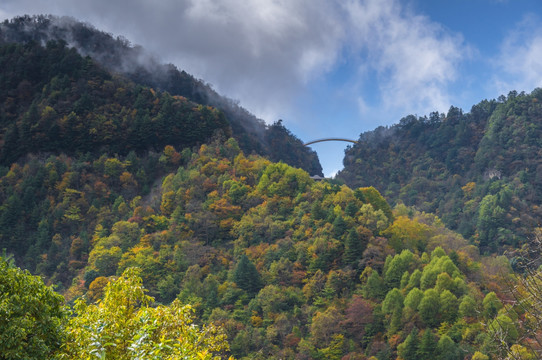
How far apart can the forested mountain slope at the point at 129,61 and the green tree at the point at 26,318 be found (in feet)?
237

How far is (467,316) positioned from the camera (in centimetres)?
3494

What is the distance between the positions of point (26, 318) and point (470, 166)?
285ft

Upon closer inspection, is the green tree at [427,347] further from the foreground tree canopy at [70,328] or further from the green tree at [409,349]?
the foreground tree canopy at [70,328]

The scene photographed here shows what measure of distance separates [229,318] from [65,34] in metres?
64.4

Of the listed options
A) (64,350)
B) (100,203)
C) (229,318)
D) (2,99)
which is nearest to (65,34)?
(2,99)

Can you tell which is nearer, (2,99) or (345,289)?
(345,289)

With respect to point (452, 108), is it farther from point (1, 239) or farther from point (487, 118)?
point (1, 239)

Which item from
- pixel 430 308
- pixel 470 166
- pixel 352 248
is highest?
pixel 470 166

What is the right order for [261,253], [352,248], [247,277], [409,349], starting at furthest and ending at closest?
[261,253] → [352,248] → [247,277] → [409,349]

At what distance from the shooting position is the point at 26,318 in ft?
30.5

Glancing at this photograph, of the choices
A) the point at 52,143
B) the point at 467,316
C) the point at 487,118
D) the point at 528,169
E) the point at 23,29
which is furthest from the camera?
the point at 487,118

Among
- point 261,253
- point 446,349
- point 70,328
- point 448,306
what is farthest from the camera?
point 261,253

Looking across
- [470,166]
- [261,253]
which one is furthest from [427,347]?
[470,166]

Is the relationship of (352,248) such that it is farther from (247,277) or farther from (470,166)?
(470,166)
